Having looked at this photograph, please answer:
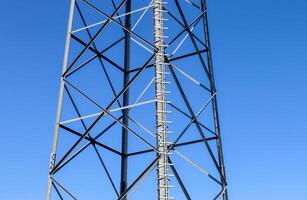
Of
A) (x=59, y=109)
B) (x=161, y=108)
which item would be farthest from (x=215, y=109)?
(x=59, y=109)

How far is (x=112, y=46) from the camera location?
16.2 meters

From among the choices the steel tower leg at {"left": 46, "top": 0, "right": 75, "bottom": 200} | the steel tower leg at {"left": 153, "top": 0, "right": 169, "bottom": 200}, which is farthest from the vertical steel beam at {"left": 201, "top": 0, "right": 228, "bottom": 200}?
the steel tower leg at {"left": 46, "top": 0, "right": 75, "bottom": 200}

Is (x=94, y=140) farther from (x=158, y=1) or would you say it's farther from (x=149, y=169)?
(x=158, y=1)

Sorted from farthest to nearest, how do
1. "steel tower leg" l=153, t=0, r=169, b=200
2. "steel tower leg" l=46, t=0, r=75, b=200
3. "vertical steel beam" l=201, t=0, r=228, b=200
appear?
"vertical steel beam" l=201, t=0, r=228, b=200, "steel tower leg" l=46, t=0, r=75, b=200, "steel tower leg" l=153, t=0, r=169, b=200

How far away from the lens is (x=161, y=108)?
A: 42.3ft

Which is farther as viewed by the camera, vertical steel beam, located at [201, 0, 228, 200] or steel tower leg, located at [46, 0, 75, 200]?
vertical steel beam, located at [201, 0, 228, 200]

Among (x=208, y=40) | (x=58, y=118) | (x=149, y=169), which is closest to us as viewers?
(x=149, y=169)

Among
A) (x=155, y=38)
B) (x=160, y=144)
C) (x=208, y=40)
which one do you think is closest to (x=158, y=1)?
(x=155, y=38)

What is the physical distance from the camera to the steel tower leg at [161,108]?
12.0m

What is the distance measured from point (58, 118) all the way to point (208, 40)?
5.45m

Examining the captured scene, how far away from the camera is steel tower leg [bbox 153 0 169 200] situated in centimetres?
1202

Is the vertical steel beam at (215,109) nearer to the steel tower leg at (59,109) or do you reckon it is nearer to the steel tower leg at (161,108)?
the steel tower leg at (161,108)

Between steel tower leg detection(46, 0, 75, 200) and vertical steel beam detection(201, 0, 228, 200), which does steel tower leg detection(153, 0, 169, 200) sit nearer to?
vertical steel beam detection(201, 0, 228, 200)

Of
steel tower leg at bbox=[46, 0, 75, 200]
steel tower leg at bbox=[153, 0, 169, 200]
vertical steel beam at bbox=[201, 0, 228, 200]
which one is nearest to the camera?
steel tower leg at bbox=[153, 0, 169, 200]
